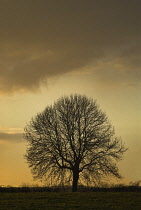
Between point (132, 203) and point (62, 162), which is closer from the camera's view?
point (132, 203)

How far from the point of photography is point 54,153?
117ft

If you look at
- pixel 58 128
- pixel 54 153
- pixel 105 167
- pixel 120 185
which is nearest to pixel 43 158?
pixel 54 153

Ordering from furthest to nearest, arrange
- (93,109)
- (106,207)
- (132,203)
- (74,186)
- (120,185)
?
(93,109), (74,186), (120,185), (132,203), (106,207)

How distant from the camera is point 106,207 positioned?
57.2 feet

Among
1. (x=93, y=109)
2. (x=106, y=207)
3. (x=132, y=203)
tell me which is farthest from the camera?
(x=93, y=109)

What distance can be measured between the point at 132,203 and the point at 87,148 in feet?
54.1

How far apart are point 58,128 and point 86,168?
18.3 feet

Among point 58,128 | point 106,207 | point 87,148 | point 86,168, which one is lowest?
point 106,207

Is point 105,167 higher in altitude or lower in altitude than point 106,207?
higher

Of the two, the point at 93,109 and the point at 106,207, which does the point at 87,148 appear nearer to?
the point at 93,109

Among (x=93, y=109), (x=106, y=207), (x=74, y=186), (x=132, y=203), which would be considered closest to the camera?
(x=106, y=207)

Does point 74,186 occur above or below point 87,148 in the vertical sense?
below

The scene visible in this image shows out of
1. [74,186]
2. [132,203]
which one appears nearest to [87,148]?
[74,186]

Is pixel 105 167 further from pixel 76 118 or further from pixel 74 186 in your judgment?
pixel 76 118
